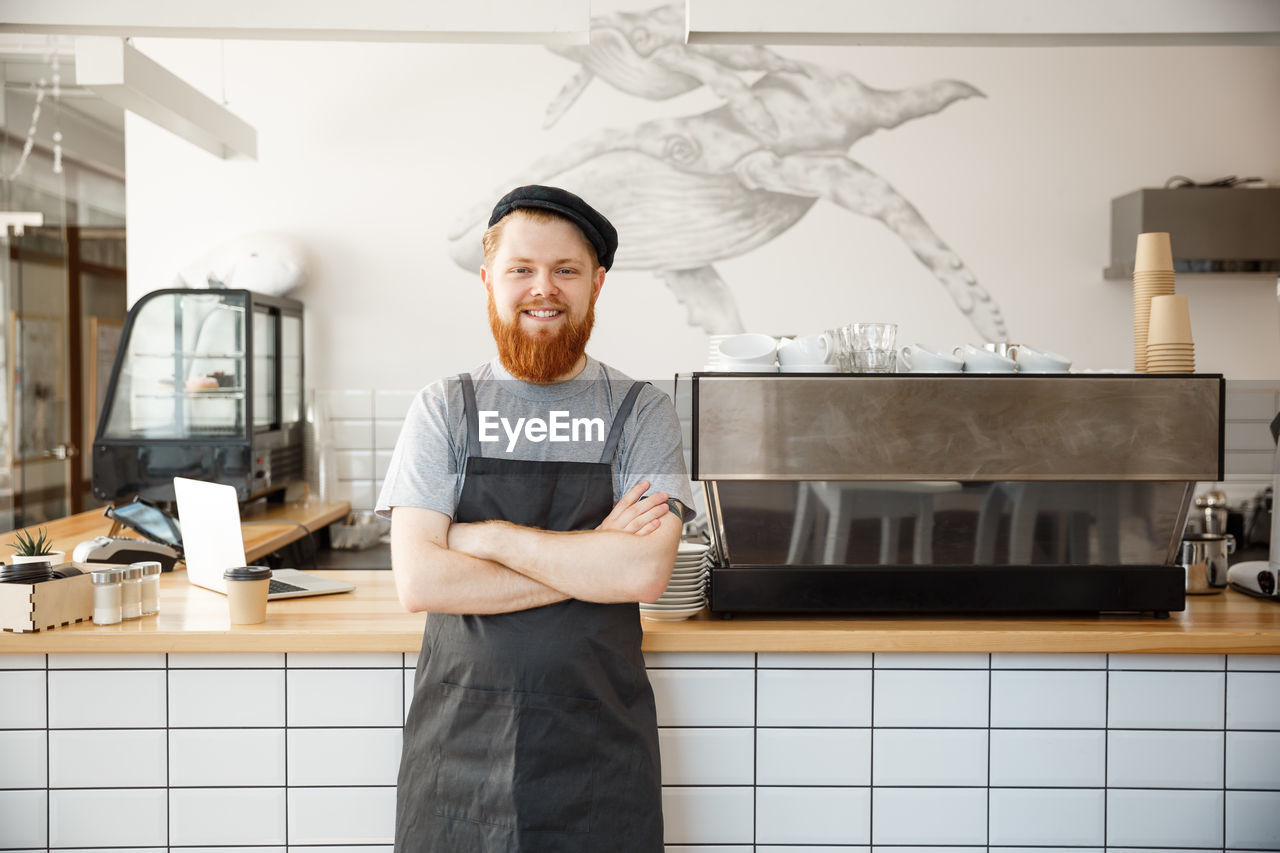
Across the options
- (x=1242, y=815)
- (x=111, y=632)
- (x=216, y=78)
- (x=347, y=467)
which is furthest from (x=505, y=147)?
(x=1242, y=815)

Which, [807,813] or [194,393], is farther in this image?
[194,393]

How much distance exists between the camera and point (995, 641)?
5.90 ft

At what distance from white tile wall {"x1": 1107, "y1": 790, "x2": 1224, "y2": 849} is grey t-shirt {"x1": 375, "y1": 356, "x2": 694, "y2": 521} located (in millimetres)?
1065

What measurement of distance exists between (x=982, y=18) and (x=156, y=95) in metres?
2.47

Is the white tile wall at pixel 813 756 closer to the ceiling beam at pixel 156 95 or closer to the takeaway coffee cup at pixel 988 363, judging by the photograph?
the takeaway coffee cup at pixel 988 363

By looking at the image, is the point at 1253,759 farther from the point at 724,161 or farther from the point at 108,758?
the point at 724,161

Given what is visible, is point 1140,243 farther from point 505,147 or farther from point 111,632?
point 505,147

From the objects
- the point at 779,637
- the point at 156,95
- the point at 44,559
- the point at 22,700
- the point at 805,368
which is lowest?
the point at 22,700

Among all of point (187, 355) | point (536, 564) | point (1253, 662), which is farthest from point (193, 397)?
point (1253, 662)

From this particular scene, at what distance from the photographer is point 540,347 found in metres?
1.54

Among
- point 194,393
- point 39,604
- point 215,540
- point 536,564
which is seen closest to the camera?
point 536,564

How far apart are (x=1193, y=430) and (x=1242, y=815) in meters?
0.75

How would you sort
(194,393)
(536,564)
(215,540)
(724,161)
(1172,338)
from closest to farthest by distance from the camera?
(536,564), (1172,338), (215,540), (194,393), (724,161)

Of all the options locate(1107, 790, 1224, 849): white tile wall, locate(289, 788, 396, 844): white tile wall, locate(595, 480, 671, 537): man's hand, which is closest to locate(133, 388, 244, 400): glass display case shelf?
locate(289, 788, 396, 844): white tile wall
